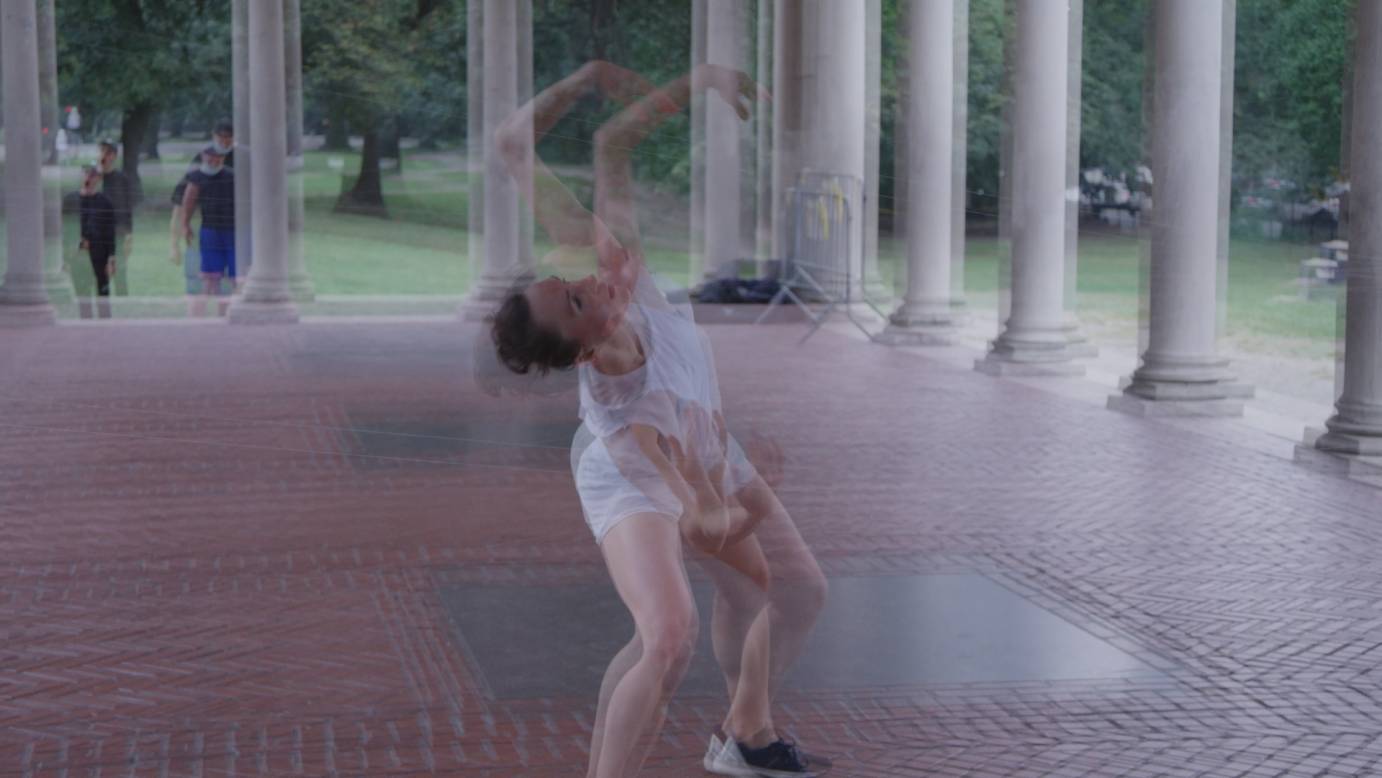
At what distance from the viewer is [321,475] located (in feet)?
26.2

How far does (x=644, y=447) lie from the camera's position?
10.6ft

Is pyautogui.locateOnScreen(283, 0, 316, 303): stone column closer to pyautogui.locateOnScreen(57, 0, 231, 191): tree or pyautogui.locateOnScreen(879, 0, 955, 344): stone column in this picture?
pyautogui.locateOnScreen(57, 0, 231, 191): tree

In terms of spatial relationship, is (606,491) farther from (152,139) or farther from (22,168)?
(22,168)

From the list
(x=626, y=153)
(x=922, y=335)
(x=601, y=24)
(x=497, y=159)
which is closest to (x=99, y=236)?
(x=601, y=24)

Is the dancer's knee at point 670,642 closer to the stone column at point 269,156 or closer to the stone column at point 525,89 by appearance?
the stone column at point 525,89

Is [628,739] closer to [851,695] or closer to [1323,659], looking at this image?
[851,695]

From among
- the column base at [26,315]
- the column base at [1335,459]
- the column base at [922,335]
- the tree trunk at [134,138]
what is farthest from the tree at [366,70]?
the column base at [1335,459]

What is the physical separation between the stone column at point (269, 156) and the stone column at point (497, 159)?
Result: 38 cm

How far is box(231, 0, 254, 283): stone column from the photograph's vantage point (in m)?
3.56

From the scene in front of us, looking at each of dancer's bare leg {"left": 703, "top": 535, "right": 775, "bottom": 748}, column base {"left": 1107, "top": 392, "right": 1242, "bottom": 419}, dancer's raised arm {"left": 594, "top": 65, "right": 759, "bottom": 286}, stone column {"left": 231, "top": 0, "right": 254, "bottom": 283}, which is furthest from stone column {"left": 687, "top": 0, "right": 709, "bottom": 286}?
column base {"left": 1107, "top": 392, "right": 1242, "bottom": 419}

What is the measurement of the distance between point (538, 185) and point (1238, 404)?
10.6 meters

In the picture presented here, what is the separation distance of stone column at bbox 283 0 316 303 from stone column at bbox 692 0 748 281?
2.50 ft

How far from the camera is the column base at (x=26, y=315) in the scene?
5719mm

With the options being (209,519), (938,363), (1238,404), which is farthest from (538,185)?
(938,363)
